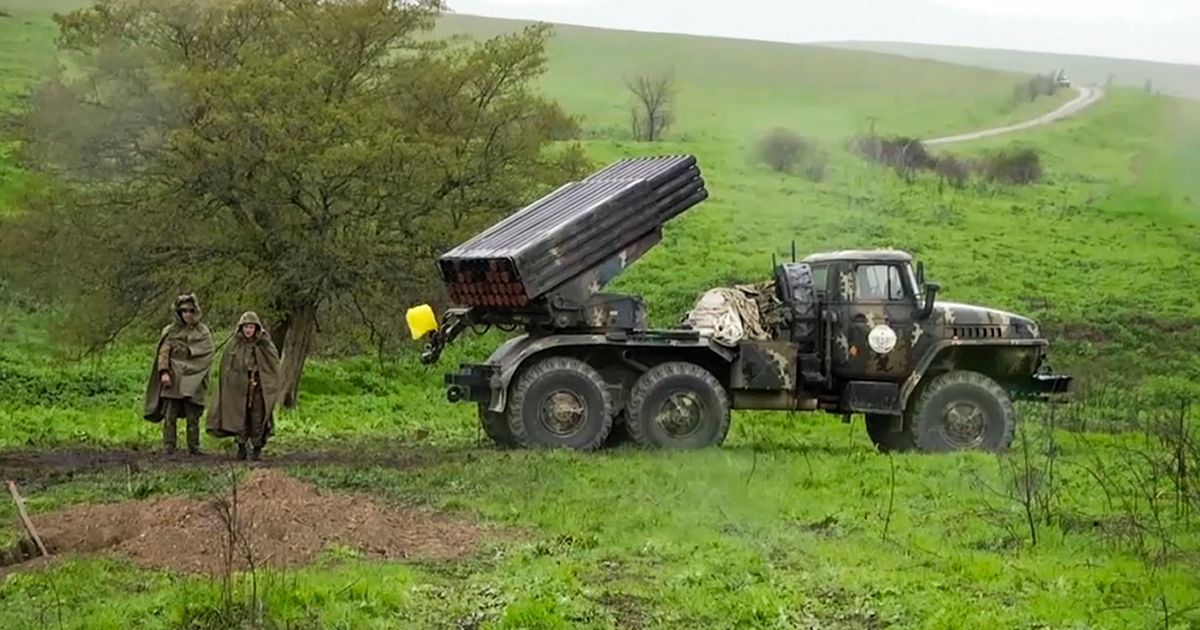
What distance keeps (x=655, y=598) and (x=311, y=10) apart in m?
15.8

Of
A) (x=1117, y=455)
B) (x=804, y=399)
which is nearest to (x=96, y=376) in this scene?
(x=804, y=399)

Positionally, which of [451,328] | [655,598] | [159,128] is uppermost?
[159,128]

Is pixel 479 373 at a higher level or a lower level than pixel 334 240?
lower

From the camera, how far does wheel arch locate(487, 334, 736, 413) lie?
1652 centimetres

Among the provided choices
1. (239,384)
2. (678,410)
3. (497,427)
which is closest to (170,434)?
(239,384)

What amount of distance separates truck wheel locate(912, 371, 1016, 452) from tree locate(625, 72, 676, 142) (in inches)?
1437

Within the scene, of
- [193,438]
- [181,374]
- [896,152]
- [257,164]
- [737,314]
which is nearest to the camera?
[181,374]

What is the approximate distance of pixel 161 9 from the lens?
2227 cm

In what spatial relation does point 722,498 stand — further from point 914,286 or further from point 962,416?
point 914,286

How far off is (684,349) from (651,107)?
131 feet

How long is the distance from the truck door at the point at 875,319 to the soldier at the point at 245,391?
6.41 m

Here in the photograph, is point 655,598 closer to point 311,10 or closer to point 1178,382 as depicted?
point 311,10

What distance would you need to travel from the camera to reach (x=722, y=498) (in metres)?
12.7

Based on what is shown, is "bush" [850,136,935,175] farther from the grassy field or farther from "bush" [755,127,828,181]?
the grassy field
